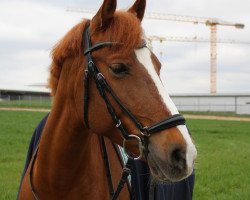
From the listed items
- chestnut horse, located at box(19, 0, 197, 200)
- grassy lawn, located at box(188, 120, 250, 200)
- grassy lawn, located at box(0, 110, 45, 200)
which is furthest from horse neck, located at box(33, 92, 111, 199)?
grassy lawn, located at box(0, 110, 45, 200)

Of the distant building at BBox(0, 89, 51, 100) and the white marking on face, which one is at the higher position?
the white marking on face

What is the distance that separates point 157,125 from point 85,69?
0.71 m

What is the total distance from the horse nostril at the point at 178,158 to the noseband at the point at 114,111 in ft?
0.51

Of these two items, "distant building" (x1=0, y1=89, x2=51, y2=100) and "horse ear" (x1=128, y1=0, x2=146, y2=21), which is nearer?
"horse ear" (x1=128, y1=0, x2=146, y2=21)

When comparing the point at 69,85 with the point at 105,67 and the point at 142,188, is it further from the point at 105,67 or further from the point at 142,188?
the point at 142,188

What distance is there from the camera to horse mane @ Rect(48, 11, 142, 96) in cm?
285

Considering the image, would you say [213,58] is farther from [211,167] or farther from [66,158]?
[66,158]

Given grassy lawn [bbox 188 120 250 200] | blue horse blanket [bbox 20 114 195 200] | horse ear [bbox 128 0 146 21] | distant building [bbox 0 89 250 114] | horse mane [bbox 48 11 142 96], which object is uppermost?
horse ear [bbox 128 0 146 21]

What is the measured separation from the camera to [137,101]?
2.72 m

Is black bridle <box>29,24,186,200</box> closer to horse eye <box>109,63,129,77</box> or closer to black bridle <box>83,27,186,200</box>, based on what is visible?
black bridle <box>83,27,186,200</box>

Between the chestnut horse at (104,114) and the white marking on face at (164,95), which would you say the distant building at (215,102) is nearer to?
the chestnut horse at (104,114)

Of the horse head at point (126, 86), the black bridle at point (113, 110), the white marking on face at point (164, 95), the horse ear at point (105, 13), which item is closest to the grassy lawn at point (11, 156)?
the horse head at point (126, 86)

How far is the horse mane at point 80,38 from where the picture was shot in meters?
2.85

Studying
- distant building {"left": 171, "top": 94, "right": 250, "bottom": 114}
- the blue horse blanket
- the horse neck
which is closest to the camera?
the horse neck
